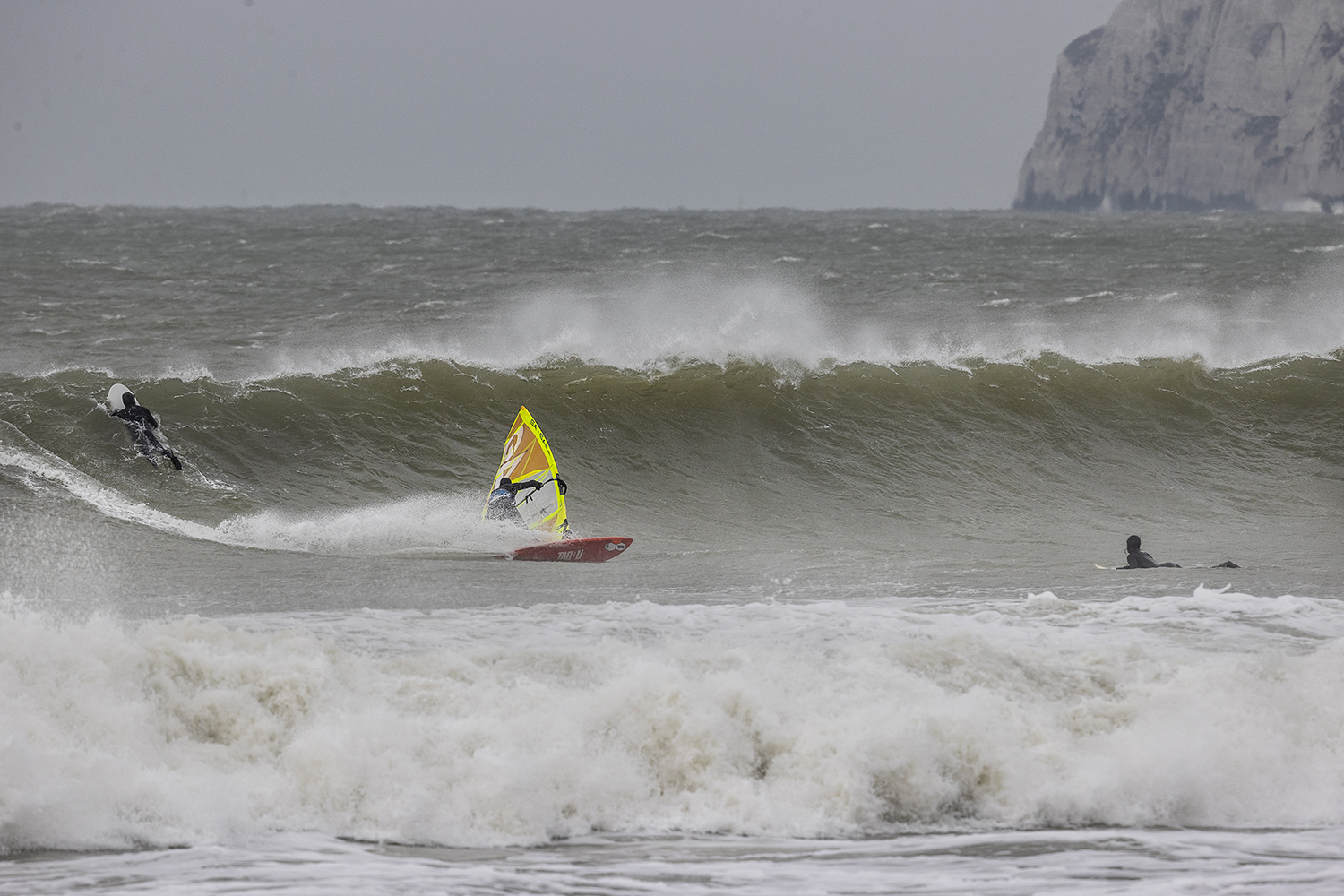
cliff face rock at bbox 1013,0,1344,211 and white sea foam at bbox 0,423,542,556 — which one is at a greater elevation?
cliff face rock at bbox 1013,0,1344,211

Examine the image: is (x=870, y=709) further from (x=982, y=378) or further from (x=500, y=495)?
(x=982, y=378)

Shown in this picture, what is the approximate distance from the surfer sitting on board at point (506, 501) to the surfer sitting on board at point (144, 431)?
3.40 meters

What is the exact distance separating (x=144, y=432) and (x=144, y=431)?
0.01m

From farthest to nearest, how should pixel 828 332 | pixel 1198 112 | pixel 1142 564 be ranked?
pixel 1198 112 < pixel 828 332 < pixel 1142 564

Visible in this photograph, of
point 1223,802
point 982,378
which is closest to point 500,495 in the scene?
point 1223,802

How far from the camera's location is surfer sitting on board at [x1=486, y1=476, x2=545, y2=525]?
10062 mm

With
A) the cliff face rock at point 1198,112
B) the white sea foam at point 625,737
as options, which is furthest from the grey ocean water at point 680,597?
the cliff face rock at point 1198,112

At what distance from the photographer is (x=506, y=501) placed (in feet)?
33.3

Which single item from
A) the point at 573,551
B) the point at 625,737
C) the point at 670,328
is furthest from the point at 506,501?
the point at 670,328

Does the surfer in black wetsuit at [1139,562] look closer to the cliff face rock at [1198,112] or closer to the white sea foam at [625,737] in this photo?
the white sea foam at [625,737]

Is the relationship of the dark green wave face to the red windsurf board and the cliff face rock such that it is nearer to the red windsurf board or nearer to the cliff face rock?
the red windsurf board

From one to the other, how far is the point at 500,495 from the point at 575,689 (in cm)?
475

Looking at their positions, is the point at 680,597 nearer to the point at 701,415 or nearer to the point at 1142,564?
the point at 1142,564

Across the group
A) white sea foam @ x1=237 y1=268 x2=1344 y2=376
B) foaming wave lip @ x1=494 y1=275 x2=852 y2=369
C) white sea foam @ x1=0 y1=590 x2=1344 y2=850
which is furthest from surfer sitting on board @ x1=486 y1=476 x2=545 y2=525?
foaming wave lip @ x1=494 y1=275 x2=852 y2=369
